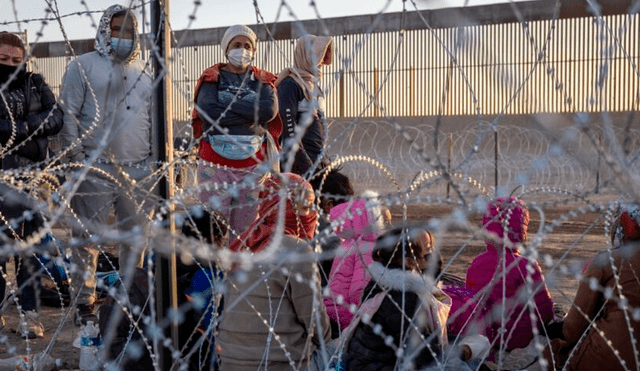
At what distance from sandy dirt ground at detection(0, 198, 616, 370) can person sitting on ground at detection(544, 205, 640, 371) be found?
9 centimetres

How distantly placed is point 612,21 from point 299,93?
7.93m

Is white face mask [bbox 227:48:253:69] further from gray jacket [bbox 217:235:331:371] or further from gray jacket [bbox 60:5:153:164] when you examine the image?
gray jacket [bbox 217:235:331:371]

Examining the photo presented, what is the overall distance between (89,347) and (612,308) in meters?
1.88

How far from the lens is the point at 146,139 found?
4691 millimetres

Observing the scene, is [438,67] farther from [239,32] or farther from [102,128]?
[102,128]

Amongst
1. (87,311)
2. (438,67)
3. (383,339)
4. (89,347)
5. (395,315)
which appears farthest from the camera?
(438,67)

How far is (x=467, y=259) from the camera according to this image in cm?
694

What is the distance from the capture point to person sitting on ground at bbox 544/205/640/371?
2992mm

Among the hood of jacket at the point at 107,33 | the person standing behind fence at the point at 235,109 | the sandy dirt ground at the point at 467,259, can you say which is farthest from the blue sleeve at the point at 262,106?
the sandy dirt ground at the point at 467,259

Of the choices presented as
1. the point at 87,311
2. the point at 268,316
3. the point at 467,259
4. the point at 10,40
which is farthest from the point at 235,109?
the point at 467,259

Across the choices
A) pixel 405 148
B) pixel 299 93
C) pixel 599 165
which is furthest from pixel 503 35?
pixel 599 165

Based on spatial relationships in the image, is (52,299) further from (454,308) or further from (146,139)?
(454,308)

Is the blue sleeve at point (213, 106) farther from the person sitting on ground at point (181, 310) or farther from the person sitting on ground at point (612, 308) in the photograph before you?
the person sitting on ground at point (612, 308)

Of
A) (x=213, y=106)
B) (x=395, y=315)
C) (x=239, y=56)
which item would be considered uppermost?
(x=239, y=56)
